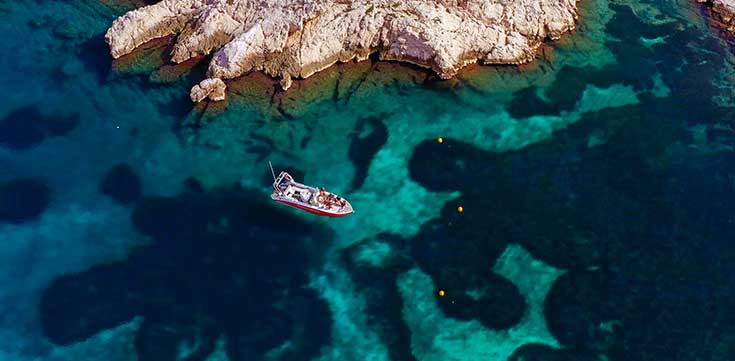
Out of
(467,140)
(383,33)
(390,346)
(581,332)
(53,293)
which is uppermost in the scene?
(383,33)

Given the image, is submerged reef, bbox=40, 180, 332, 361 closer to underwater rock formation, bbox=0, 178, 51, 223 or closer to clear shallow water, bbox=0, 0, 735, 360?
clear shallow water, bbox=0, 0, 735, 360

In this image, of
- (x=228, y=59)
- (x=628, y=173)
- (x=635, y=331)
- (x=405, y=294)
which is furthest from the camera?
(x=228, y=59)

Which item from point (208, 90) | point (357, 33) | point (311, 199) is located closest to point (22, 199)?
point (208, 90)

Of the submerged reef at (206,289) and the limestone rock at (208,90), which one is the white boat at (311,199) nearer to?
the submerged reef at (206,289)

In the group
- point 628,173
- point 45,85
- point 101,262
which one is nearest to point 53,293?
point 101,262

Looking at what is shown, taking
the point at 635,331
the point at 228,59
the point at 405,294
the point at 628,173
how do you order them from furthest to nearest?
1. the point at 228,59
2. the point at 628,173
3. the point at 405,294
4. the point at 635,331

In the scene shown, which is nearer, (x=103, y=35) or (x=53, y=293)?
(x=53, y=293)

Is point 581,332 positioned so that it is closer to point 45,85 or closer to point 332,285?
point 332,285
